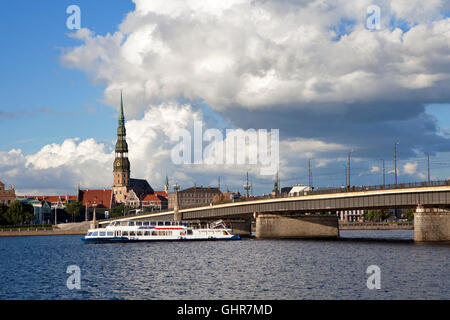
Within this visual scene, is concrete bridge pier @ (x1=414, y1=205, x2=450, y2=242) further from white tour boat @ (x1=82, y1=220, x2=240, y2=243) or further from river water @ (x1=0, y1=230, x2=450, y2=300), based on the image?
white tour boat @ (x1=82, y1=220, x2=240, y2=243)

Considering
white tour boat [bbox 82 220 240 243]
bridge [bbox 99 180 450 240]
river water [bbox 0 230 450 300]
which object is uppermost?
bridge [bbox 99 180 450 240]

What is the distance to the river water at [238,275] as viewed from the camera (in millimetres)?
53938

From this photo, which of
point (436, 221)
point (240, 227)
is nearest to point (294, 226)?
point (240, 227)

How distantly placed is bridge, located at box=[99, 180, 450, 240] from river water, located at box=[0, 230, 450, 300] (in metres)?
10.1

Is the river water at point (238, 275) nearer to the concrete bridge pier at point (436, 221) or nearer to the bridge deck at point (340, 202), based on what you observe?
the bridge deck at point (340, 202)

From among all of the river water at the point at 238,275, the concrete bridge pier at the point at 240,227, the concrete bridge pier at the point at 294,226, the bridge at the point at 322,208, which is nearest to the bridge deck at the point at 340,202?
the bridge at the point at 322,208

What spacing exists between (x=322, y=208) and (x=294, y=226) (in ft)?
85.8

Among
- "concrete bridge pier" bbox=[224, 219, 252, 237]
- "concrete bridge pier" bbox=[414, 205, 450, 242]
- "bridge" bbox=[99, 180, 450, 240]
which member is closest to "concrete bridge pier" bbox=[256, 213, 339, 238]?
"bridge" bbox=[99, 180, 450, 240]

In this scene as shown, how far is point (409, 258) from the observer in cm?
8131

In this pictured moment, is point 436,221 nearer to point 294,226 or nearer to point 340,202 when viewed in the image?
point 340,202

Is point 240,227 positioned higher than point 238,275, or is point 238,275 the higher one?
point 240,227

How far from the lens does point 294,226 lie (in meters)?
150

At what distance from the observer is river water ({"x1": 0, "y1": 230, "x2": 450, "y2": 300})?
177 ft
